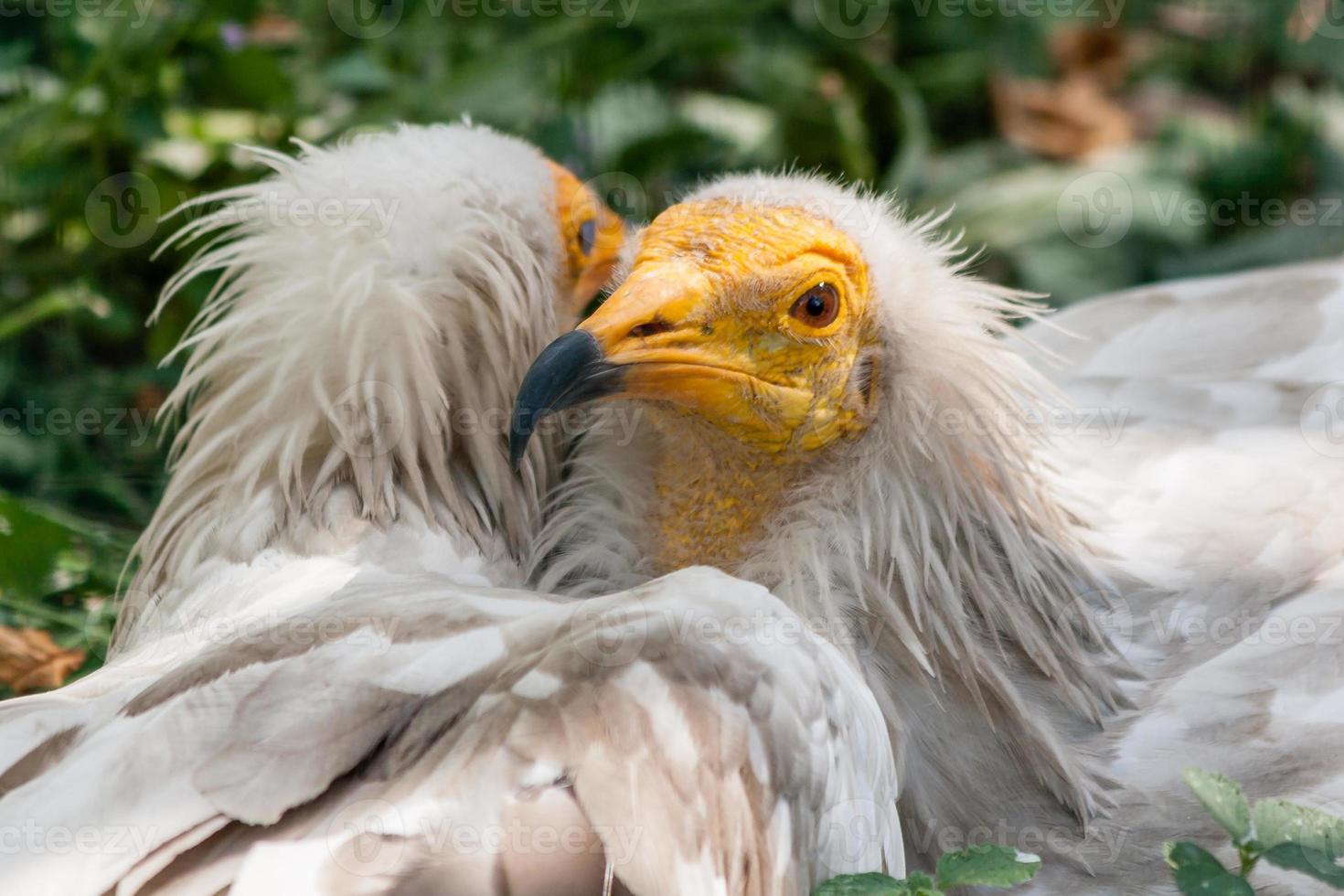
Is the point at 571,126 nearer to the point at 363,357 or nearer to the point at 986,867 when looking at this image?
the point at 363,357

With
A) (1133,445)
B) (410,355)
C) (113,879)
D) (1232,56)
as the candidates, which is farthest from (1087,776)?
(1232,56)

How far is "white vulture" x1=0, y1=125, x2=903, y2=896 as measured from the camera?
69.9 inches

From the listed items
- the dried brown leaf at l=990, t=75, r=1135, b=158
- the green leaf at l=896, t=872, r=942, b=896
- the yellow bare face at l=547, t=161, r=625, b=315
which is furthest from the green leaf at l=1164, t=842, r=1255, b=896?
the dried brown leaf at l=990, t=75, r=1135, b=158

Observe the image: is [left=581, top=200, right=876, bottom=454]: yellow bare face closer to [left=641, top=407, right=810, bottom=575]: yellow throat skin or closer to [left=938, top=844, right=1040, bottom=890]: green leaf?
[left=641, top=407, right=810, bottom=575]: yellow throat skin

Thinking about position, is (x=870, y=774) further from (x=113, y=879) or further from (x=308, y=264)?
(x=308, y=264)

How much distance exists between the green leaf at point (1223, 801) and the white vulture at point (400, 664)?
38 cm

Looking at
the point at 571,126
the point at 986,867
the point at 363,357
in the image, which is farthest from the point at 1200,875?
the point at 571,126

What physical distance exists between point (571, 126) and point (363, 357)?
6.83 feet

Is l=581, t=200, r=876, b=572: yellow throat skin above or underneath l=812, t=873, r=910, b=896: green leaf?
above

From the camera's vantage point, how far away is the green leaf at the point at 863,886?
1.84m

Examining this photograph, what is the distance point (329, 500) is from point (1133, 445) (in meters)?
1.49

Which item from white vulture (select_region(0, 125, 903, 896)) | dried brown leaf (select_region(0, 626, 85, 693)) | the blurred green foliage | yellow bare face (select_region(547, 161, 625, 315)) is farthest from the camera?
the blurred green foliage

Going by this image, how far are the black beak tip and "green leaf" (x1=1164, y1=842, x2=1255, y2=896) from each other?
37.2 inches

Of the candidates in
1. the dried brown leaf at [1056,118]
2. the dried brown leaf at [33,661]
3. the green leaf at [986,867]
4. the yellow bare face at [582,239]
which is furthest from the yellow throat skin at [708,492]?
the dried brown leaf at [1056,118]
